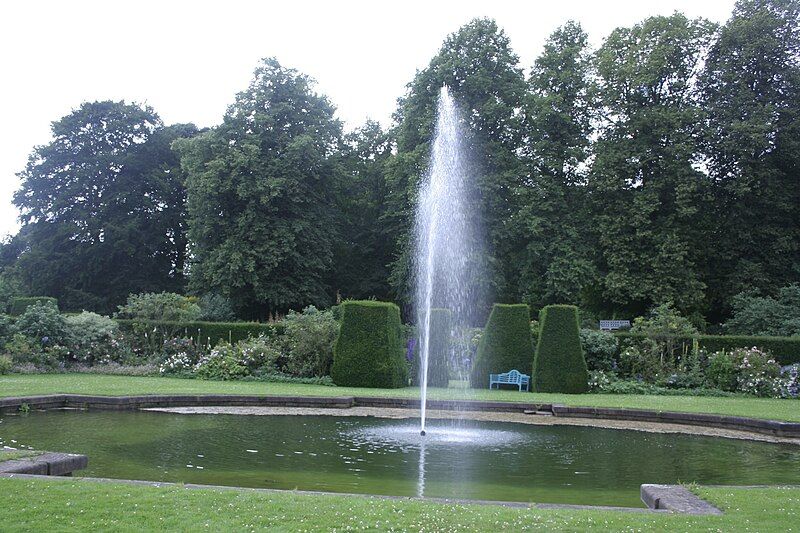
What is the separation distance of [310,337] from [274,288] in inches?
461

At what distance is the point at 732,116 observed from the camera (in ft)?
96.2

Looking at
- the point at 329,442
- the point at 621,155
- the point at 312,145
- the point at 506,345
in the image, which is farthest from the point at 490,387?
the point at 312,145

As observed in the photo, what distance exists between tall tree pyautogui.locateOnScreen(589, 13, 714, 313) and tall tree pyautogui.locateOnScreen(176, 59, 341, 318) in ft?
41.9

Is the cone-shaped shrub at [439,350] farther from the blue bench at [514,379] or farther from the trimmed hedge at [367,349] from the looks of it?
the blue bench at [514,379]

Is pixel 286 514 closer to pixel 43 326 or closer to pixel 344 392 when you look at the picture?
pixel 344 392

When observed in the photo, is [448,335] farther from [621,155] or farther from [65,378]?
[621,155]

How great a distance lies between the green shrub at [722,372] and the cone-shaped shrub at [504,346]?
16.5 ft

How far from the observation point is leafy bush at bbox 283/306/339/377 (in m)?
21.1

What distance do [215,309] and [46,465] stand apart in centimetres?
2410

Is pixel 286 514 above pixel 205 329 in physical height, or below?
below

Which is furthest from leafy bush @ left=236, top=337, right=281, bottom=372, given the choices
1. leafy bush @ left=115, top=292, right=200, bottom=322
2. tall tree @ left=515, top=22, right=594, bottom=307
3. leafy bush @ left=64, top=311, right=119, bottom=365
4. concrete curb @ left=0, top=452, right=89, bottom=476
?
concrete curb @ left=0, top=452, right=89, bottom=476

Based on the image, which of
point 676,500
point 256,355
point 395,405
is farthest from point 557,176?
point 676,500

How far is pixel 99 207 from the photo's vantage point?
3841 cm

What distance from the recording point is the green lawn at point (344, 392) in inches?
599
